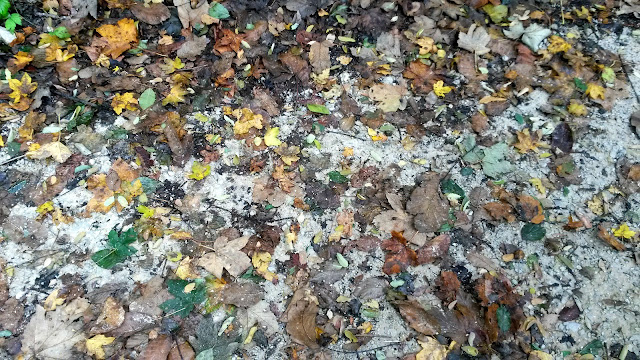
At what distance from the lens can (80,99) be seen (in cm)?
305

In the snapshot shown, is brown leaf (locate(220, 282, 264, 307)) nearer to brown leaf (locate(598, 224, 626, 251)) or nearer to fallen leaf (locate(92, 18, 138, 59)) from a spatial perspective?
fallen leaf (locate(92, 18, 138, 59))

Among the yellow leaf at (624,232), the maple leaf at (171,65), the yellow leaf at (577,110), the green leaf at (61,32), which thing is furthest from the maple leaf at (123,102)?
the yellow leaf at (624,232)

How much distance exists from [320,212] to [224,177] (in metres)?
0.66

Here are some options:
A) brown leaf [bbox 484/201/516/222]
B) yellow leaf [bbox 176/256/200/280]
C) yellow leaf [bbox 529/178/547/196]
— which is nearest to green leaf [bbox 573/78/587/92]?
yellow leaf [bbox 529/178/547/196]

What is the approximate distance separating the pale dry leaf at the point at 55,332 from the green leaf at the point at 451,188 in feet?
7.08

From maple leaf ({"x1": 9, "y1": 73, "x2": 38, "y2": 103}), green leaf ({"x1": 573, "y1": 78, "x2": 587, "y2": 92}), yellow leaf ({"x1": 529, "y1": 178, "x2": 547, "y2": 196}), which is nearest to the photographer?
yellow leaf ({"x1": 529, "y1": 178, "x2": 547, "y2": 196})

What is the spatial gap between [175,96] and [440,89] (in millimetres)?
1893

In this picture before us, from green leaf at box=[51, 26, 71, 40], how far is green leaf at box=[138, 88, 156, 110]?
0.74 m

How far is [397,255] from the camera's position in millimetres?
2598

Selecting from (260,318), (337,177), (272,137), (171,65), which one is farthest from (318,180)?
(171,65)

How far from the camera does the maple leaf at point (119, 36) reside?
3.23 metres

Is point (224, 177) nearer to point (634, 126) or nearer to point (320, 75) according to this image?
point (320, 75)

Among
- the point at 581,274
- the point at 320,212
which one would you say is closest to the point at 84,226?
the point at 320,212

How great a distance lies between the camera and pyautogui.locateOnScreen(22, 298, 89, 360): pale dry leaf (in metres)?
2.22
